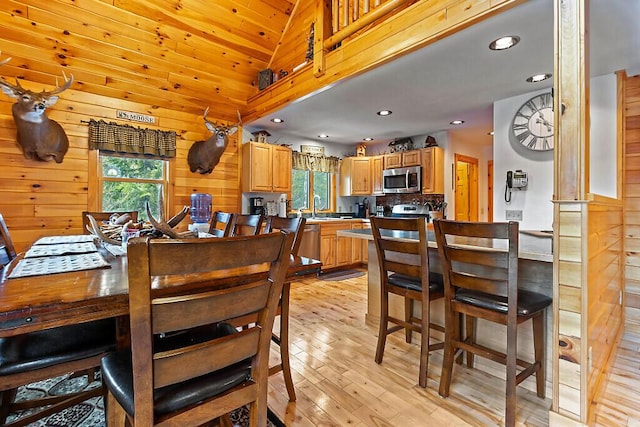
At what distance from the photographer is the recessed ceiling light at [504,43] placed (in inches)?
89.7

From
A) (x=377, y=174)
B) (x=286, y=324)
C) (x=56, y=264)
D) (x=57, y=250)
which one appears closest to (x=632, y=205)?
(x=286, y=324)

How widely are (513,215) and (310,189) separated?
3.41 meters

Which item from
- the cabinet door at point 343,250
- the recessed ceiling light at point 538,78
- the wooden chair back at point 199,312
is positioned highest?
the recessed ceiling light at point 538,78

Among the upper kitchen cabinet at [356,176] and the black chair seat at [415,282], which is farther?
the upper kitchen cabinet at [356,176]

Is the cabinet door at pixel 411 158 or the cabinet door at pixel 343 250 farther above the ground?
the cabinet door at pixel 411 158

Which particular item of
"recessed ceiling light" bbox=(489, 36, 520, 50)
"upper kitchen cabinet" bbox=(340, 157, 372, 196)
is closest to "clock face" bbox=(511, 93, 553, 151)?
"recessed ceiling light" bbox=(489, 36, 520, 50)

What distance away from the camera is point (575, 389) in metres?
1.55

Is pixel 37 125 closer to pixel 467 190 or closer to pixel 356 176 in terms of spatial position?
pixel 356 176

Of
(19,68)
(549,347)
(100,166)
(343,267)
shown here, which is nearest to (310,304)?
(343,267)

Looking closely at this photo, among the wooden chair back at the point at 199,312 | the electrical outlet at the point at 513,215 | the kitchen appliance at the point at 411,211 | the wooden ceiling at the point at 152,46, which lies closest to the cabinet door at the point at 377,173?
the kitchen appliance at the point at 411,211

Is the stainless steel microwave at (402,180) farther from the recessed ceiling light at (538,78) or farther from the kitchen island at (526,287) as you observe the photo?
the kitchen island at (526,287)

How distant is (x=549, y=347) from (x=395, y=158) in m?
4.04

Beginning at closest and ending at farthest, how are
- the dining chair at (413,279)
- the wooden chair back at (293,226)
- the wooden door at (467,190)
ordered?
the wooden chair back at (293,226) < the dining chair at (413,279) < the wooden door at (467,190)

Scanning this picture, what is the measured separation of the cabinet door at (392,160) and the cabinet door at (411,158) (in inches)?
3.2
